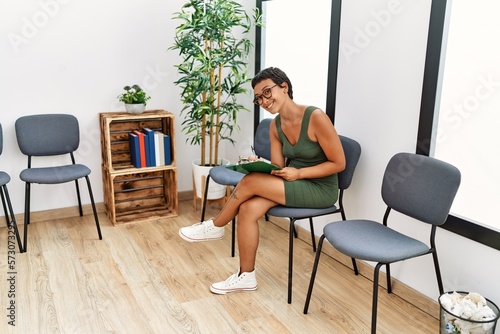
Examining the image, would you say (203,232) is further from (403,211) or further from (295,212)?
(403,211)

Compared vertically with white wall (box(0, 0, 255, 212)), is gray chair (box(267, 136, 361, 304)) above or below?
below

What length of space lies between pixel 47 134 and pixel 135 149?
0.62 meters

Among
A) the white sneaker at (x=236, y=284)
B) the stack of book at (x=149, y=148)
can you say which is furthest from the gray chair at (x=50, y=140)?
the white sneaker at (x=236, y=284)

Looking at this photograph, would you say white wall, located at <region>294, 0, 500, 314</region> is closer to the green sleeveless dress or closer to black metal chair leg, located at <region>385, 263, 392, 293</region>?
black metal chair leg, located at <region>385, 263, 392, 293</region>

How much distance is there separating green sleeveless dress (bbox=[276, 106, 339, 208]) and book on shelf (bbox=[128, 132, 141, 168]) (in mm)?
1404

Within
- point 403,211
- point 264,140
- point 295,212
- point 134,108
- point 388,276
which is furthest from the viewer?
point 134,108

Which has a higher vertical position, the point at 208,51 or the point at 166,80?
the point at 208,51

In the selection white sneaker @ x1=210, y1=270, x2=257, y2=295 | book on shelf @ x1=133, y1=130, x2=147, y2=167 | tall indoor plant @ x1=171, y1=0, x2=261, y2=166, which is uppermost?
tall indoor plant @ x1=171, y1=0, x2=261, y2=166

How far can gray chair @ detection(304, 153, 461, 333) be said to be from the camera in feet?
6.72

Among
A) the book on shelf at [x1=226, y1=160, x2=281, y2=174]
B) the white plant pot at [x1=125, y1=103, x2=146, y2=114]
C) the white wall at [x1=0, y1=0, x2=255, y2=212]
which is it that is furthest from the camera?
the white plant pot at [x1=125, y1=103, x2=146, y2=114]

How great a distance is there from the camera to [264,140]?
3.38m

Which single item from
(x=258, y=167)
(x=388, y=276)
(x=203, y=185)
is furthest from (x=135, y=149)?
(x=388, y=276)

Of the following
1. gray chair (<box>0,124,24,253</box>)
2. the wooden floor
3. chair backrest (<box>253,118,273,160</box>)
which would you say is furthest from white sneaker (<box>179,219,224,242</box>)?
gray chair (<box>0,124,24,253</box>)

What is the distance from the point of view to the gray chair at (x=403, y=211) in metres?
2.05
